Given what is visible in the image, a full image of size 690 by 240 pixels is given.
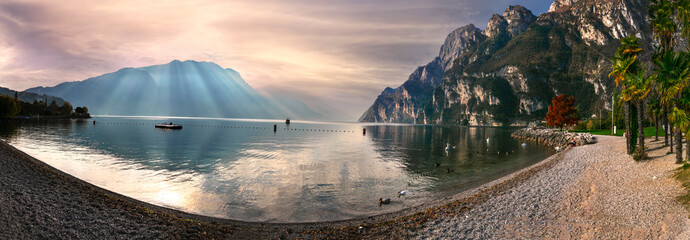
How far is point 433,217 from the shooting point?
15.2 metres

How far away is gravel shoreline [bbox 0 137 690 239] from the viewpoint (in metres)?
12.0

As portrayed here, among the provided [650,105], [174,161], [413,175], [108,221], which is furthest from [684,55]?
[174,161]

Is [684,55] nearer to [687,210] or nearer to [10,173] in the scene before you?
[687,210]

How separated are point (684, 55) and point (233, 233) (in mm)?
29751

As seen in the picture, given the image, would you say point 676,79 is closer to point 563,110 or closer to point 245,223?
point 245,223

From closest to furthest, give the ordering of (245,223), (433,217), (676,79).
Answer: (433,217) → (245,223) → (676,79)

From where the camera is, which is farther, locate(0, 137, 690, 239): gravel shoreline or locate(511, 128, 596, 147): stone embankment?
locate(511, 128, 596, 147): stone embankment

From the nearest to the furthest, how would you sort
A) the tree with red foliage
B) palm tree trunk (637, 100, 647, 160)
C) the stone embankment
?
palm tree trunk (637, 100, 647, 160)
the stone embankment
the tree with red foliage

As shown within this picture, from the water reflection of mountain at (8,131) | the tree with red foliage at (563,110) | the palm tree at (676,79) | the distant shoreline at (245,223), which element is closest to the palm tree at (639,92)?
the palm tree at (676,79)

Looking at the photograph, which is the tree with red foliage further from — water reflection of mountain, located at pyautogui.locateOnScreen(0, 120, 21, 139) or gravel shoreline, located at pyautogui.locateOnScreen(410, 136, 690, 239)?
water reflection of mountain, located at pyautogui.locateOnScreen(0, 120, 21, 139)

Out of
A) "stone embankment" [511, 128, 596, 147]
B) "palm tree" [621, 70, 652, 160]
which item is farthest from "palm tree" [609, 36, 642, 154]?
"stone embankment" [511, 128, 596, 147]

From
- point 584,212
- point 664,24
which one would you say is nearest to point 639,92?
point 664,24

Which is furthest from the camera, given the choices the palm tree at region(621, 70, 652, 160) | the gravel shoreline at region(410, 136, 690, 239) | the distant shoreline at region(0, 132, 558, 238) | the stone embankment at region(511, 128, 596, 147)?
the stone embankment at region(511, 128, 596, 147)

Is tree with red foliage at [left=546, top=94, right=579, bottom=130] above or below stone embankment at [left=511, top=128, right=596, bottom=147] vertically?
above
